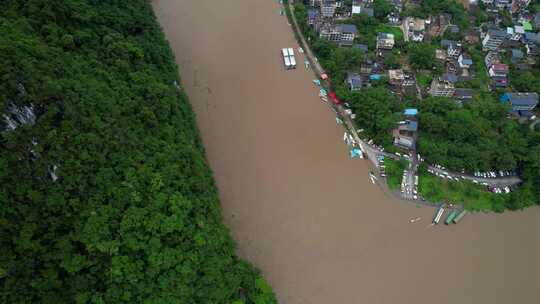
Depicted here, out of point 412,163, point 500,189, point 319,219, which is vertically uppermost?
point 319,219

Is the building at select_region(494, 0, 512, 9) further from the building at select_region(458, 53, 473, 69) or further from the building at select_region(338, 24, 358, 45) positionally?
the building at select_region(338, 24, 358, 45)

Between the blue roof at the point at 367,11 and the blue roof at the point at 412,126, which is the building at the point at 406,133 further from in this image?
the blue roof at the point at 367,11

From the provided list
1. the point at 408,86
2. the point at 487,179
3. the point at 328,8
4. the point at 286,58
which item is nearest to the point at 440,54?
the point at 408,86

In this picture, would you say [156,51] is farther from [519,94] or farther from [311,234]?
[519,94]

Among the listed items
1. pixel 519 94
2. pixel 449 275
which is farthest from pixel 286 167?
pixel 519 94

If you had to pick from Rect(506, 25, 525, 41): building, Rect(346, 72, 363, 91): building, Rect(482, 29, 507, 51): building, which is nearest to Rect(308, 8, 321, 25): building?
Rect(346, 72, 363, 91): building

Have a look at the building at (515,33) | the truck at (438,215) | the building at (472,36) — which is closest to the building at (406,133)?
the truck at (438,215)

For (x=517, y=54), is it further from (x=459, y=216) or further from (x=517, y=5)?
(x=459, y=216)

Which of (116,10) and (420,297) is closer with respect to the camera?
(420,297)
